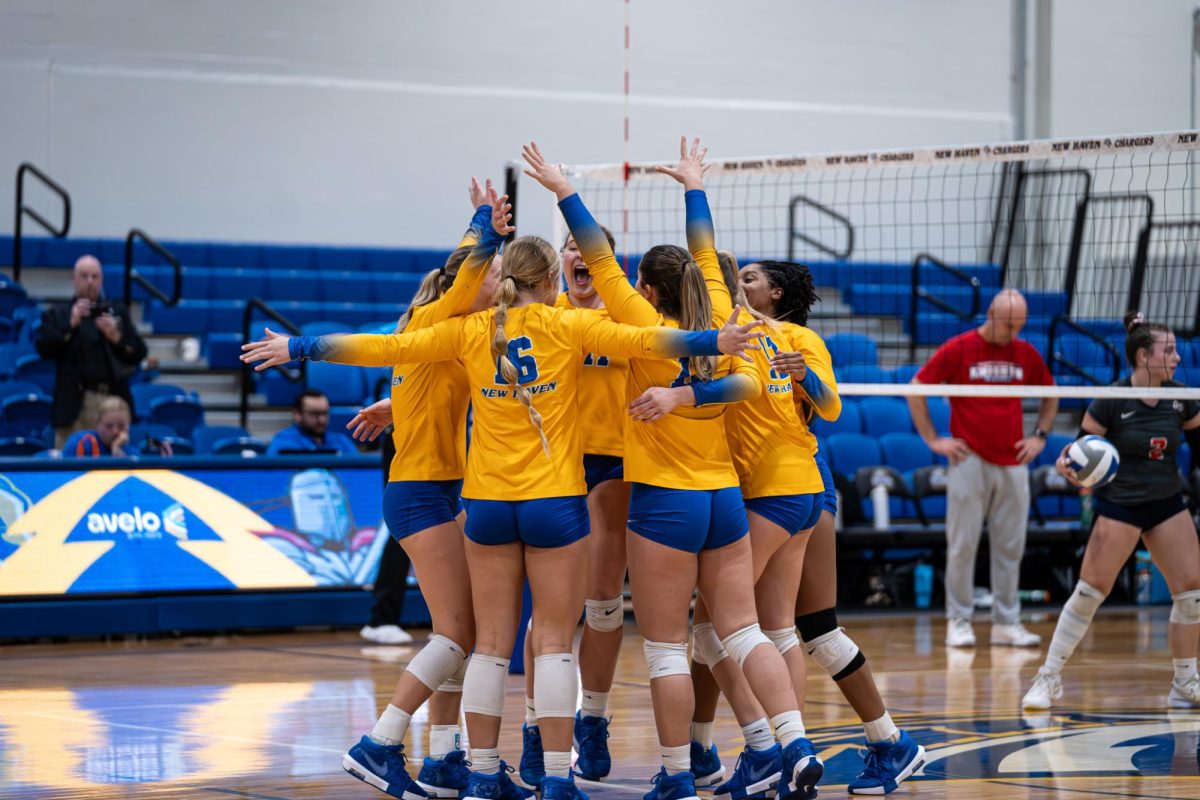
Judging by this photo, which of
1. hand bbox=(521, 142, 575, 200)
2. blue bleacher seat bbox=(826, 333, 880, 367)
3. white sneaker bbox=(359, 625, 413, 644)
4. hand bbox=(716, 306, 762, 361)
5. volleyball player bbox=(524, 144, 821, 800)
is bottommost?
white sneaker bbox=(359, 625, 413, 644)

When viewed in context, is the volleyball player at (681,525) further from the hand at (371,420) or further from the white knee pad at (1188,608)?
the white knee pad at (1188,608)

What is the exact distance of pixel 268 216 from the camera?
1582cm

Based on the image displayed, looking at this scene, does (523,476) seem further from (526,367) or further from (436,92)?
(436,92)

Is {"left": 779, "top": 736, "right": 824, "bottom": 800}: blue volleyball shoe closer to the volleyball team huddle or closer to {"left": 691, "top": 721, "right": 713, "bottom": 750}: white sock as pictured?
the volleyball team huddle

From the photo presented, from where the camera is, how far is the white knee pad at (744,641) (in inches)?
189

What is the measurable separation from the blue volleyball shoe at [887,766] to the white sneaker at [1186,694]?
2.37 metres

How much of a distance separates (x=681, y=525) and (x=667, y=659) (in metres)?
0.42

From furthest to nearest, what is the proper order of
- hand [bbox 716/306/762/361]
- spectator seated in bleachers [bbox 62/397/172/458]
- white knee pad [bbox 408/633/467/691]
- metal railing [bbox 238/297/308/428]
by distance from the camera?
metal railing [bbox 238/297/308/428] → spectator seated in bleachers [bbox 62/397/172/458] → white knee pad [bbox 408/633/467/691] → hand [bbox 716/306/762/361]

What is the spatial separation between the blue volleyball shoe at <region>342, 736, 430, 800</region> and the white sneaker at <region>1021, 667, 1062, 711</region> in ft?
10.7

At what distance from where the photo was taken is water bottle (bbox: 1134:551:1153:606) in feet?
40.7

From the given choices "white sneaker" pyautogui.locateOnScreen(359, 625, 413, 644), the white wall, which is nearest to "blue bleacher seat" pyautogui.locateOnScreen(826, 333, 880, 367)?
the white wall

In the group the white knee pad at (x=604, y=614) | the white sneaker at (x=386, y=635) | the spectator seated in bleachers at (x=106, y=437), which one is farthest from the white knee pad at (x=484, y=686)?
the spectator seated in bleachers at (x=106, y=437)

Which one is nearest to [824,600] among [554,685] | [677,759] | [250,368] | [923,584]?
[677,759]

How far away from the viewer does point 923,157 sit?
803cm
